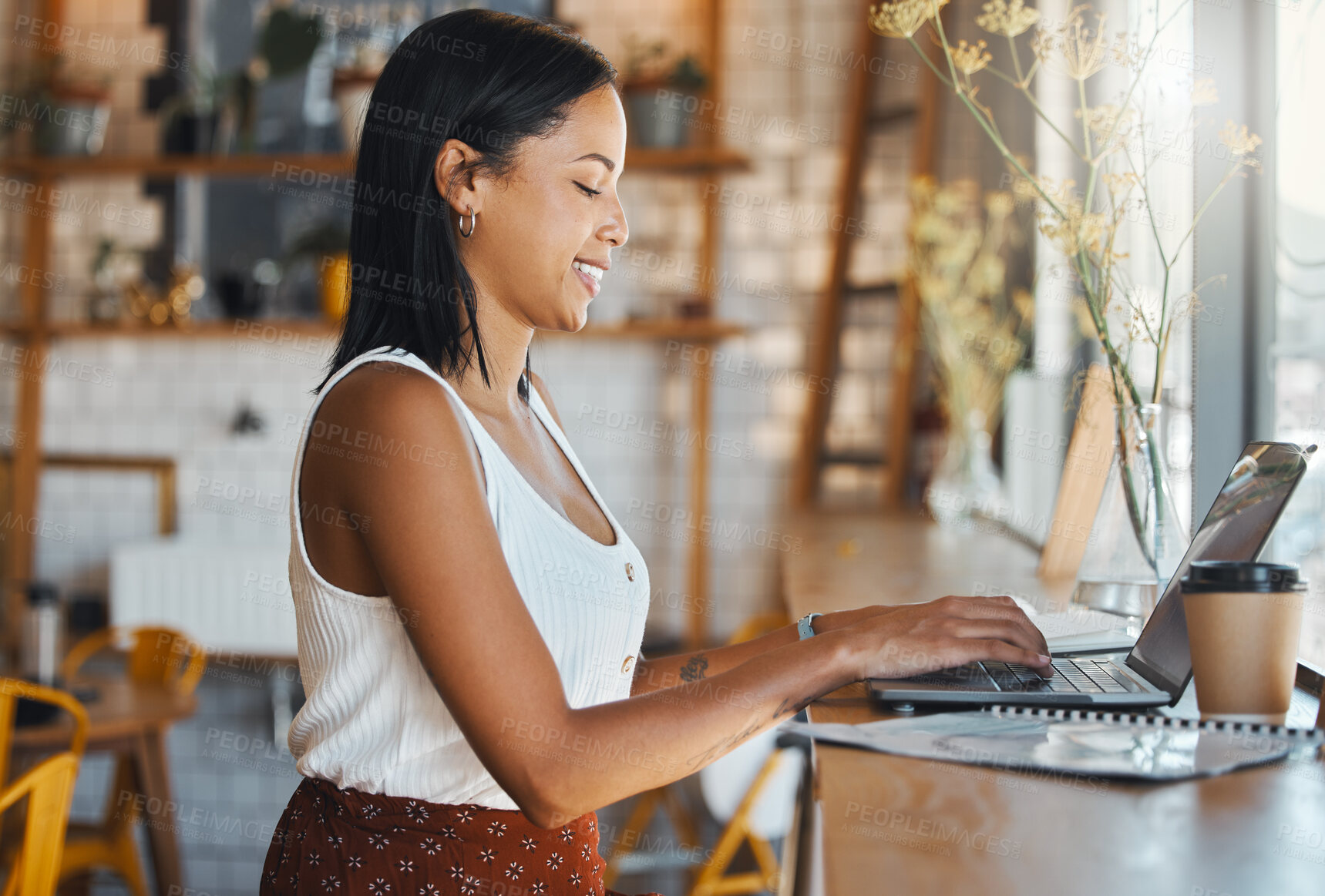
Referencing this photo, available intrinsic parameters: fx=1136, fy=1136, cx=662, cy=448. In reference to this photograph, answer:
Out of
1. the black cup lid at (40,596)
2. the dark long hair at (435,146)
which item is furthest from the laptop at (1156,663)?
the black cup lid at (40,596)

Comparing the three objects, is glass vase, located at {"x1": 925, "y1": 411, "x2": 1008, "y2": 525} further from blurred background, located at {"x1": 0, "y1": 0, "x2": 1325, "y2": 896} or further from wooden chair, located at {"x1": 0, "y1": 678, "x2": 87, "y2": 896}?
wooden chair, located at {"x1": 0, "y1": 678, "x2": 87, "y2": 896}

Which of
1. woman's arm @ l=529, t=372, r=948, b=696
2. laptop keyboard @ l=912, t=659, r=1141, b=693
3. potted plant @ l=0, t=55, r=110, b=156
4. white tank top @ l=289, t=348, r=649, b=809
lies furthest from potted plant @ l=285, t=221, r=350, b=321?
laptop keyboard @ l=912, t=659, r=1141, b=693

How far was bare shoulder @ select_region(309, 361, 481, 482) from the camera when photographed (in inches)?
37.3

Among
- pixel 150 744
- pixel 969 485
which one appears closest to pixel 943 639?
pixel 969 485

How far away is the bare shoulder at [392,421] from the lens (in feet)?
3.11

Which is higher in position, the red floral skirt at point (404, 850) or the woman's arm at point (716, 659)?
the woman's arm at point (716, 659)

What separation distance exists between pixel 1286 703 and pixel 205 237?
355 centimetres

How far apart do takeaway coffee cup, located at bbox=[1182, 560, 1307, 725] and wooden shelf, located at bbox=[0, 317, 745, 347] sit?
2376 millimetres

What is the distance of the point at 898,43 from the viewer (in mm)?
3346

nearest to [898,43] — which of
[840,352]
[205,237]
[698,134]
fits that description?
[698,134]

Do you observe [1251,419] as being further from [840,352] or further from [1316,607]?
[840,352]

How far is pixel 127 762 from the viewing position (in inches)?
120

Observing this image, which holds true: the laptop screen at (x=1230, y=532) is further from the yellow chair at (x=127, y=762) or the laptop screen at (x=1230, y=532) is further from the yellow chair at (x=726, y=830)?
the yellow chair at (x=127, y=762)

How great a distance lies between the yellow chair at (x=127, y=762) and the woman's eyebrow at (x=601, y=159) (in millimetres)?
2313
